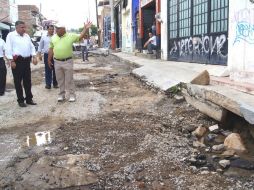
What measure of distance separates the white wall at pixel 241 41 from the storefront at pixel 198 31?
5112mm

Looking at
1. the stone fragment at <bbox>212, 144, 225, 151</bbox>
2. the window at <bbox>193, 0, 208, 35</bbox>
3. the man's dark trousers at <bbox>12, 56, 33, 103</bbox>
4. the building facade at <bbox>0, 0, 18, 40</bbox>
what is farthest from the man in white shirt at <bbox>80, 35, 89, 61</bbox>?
the stone fragment at <bbox>212, 144, 225, 151</bbox>

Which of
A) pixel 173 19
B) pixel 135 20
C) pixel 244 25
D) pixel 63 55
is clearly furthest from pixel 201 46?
pixel 135 20

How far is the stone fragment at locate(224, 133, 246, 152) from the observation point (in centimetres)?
520

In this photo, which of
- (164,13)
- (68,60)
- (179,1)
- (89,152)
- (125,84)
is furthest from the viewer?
(164,13)

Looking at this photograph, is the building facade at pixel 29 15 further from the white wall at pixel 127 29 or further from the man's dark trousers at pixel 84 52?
the man's dark trousers at pixel 84 52

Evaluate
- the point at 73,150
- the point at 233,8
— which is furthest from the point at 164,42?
the point at 73,150

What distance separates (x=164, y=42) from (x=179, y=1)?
2702 mm

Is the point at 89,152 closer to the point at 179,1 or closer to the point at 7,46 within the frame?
the point at 7,46

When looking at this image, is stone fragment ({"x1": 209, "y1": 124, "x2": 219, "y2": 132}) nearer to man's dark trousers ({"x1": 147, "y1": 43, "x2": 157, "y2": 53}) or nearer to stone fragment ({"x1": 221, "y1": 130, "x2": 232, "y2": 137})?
→ stone fragment ({"x1": 221, "y1": 130, "x2": 232, "y2": 137})

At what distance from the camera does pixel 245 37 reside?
22.3 feet

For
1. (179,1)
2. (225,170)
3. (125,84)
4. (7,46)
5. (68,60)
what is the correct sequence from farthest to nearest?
(179,1)
(125,84)
(68,60)
(7,46)
(225,170)

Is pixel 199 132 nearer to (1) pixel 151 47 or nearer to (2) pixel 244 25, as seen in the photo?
(2) pixel 244 25

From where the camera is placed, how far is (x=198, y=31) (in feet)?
48.3

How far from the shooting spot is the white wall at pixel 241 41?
21.8ft
